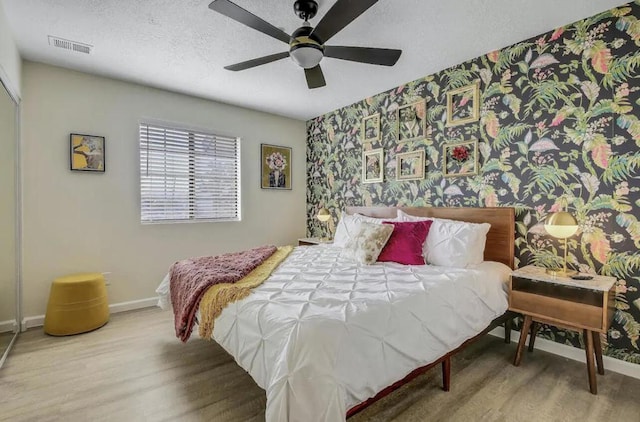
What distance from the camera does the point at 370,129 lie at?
399 centimetres

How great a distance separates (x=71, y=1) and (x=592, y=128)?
384 centimetres

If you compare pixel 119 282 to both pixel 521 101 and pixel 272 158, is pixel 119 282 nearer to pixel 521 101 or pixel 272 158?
pixel 272 158

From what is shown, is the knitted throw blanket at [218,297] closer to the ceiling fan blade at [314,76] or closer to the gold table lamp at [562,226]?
the ceiling fan blade at [314,76]

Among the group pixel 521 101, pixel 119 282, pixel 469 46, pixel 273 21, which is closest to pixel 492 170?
pixel 521 101

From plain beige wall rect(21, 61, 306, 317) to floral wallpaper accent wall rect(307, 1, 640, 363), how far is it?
2.79m

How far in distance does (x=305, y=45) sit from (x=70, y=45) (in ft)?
7.27

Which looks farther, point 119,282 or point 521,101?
point 119,282

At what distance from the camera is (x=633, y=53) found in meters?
2.13

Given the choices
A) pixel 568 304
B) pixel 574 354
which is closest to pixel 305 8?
pixel 568 304

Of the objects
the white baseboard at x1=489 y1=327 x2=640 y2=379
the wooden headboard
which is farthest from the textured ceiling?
the white baseboard at x1=489 y1=327 x2=640 y2=379

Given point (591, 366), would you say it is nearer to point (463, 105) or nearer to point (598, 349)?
point (598, 349)

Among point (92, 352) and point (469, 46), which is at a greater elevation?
point (469, 46)

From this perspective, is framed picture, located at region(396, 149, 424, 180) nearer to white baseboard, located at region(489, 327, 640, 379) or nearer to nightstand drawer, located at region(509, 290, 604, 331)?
nightstand drawer, located at region(509, 290, 604, 331)

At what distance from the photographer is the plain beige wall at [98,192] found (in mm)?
2971
